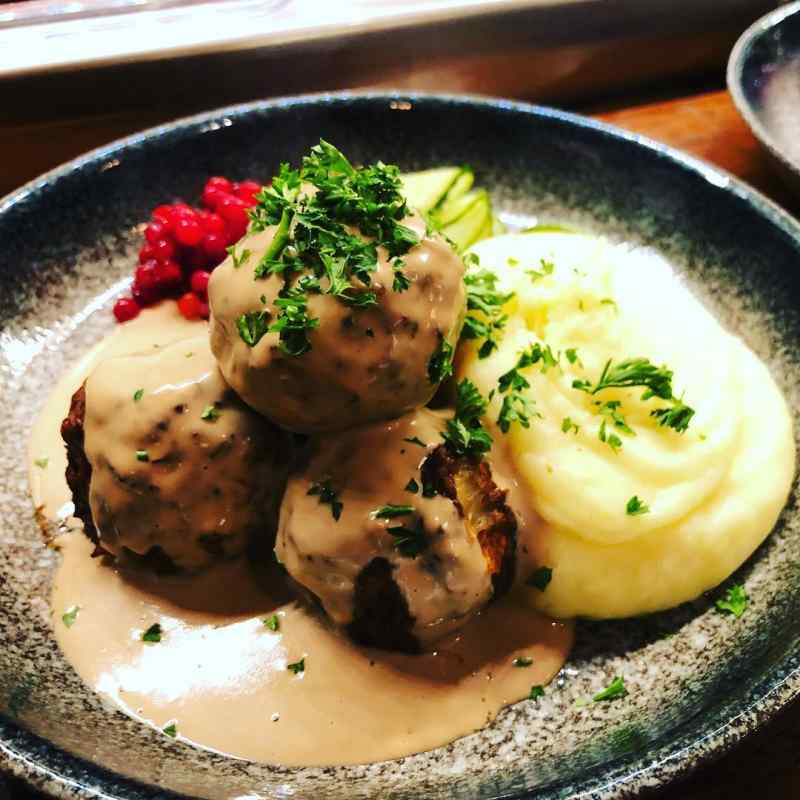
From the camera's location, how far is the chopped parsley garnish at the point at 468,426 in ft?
7.13

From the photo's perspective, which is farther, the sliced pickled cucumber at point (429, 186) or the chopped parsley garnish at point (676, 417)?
the sliced pickled cucumber at point (429, 186)

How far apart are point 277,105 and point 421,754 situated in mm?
2515

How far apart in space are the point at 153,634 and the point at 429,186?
197cm

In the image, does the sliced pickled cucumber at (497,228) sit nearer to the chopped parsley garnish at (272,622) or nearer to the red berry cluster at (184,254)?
the red berry cluster at (184,254)

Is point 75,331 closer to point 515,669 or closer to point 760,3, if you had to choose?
point 515,669

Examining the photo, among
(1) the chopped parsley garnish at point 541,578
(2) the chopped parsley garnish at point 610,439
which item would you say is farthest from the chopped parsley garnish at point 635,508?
(1) the chopped parsley garnish at point 541,578

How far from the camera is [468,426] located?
2244 mm

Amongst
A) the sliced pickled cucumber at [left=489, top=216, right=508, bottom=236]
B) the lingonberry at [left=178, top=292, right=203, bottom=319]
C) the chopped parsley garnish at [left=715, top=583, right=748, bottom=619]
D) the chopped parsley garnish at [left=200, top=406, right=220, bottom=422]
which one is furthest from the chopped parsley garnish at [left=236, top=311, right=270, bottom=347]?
the sliced pickled cucumber at [left=489, top=216, right=508, bottom=236]

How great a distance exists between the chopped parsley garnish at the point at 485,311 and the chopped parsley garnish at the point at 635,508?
1.78 ft

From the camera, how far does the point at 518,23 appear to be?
13.1 ft

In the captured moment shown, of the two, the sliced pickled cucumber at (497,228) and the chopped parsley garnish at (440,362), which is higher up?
the chopped parsley garnish at (440,362)

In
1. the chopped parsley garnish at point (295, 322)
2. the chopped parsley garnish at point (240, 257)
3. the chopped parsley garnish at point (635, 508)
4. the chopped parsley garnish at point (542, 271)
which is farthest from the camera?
the chopped parsley garnish at point (542, 271)

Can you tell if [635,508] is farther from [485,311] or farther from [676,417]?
[485,311]

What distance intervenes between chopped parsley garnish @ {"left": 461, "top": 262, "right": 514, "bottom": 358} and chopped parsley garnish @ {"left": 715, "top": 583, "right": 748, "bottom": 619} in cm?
89
